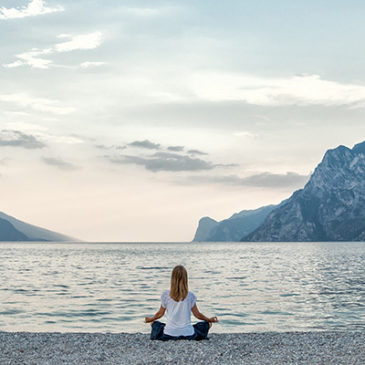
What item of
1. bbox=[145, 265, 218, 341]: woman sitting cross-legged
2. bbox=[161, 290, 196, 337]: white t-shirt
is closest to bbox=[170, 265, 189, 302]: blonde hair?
bbox=[145, 265, 218, 341]: woman sitting cross-legged

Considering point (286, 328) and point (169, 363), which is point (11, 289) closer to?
point (286, 328)

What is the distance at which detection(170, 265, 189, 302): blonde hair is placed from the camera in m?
15.6

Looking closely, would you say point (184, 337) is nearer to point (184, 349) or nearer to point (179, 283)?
point (184, 349)

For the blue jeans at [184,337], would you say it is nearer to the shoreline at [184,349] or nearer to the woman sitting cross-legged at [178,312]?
the woman sitting cross-legged at [178,312]

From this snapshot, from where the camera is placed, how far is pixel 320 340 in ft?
56.5

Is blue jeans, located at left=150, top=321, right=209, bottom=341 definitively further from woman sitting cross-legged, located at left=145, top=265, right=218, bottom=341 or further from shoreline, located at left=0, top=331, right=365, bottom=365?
shoreline, located at left=0, top=331, right=365, bottom=365

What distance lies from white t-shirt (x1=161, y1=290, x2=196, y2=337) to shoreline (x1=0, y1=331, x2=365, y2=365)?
1.34 ft

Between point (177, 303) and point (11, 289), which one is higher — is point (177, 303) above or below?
above

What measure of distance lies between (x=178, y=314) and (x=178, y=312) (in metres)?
0.10

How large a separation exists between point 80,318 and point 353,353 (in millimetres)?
17556

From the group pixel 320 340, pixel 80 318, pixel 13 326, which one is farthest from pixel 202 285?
pixel 320 340

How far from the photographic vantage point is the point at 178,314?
53.3ft

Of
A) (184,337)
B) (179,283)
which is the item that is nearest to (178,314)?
(184,337)

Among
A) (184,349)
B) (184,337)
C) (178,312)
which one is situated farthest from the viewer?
(184,337)
